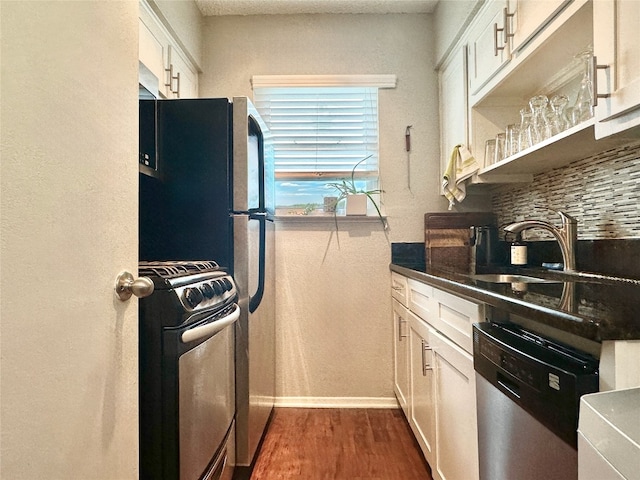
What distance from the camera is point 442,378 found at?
1.47m

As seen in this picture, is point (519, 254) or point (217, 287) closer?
point (217, 287)

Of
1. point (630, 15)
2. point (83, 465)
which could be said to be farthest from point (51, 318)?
point (630, 15)

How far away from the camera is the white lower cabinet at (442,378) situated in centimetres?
121

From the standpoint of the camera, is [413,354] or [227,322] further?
[413,354]

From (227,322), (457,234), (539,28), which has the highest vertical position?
(539,28)

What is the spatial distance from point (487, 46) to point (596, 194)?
0.84 metres

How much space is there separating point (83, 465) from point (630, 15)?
156 centimetres

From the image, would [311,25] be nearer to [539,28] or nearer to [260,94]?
[260,94]

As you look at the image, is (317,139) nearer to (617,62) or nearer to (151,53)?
(151,53)

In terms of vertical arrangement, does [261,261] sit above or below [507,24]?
below

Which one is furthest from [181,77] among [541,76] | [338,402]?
[338,402]

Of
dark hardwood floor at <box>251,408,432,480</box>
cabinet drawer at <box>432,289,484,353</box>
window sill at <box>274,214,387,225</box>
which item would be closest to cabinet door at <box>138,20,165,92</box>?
window sill at <box>274,214,387,225</box>

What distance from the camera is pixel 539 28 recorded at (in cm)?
142

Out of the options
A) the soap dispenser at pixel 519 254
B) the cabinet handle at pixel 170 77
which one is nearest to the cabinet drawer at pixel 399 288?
the soap dispenser at pixel 519 254
